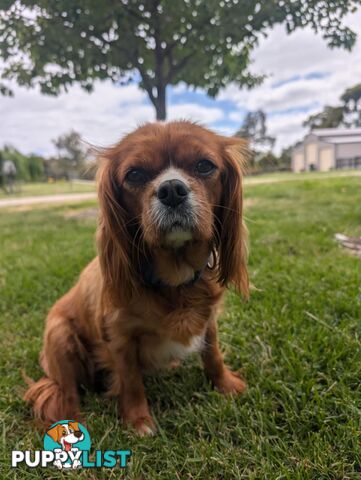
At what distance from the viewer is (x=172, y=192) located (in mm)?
1482

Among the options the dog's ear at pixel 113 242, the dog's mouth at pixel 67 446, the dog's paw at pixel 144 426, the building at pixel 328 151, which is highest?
the building at pixel 328 151

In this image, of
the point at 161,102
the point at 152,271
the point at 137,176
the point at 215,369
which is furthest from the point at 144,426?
the point at 161,102

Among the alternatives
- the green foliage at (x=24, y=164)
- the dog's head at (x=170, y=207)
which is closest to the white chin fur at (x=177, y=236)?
the dog's head at (x=170, y=207)

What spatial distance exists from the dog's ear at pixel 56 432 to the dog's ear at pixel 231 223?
1.03 m

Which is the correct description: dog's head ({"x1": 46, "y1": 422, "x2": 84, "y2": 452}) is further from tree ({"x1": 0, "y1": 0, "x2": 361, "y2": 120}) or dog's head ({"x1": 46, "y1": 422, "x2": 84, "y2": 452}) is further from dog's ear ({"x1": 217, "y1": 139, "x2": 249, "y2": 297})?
tree ({"x1": 0, "y1": 0, "x2": 361, "y2": 120})

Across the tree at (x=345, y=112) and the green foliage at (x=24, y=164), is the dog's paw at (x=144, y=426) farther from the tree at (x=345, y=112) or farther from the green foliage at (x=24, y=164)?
the tree at (x=345, y=112)

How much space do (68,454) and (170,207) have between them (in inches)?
44.5

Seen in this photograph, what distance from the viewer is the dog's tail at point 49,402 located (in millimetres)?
1747

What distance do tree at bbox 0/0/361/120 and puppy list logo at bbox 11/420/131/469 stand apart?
426 centimetres

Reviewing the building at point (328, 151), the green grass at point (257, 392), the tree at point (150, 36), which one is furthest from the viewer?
the building at point (328, 151)

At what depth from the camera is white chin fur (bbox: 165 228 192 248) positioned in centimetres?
158

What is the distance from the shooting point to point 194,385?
2.01 meters

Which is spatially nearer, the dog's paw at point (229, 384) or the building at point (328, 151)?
the dog's paw at point (229, 384)

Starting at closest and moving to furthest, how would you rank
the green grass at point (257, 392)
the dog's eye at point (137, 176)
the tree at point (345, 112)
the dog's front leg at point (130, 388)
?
the green grass at point (257, 392) → the dog's eye at point (137, 176) → the dog's front leg at point (130, 388) → the tree at point (345, 112)
